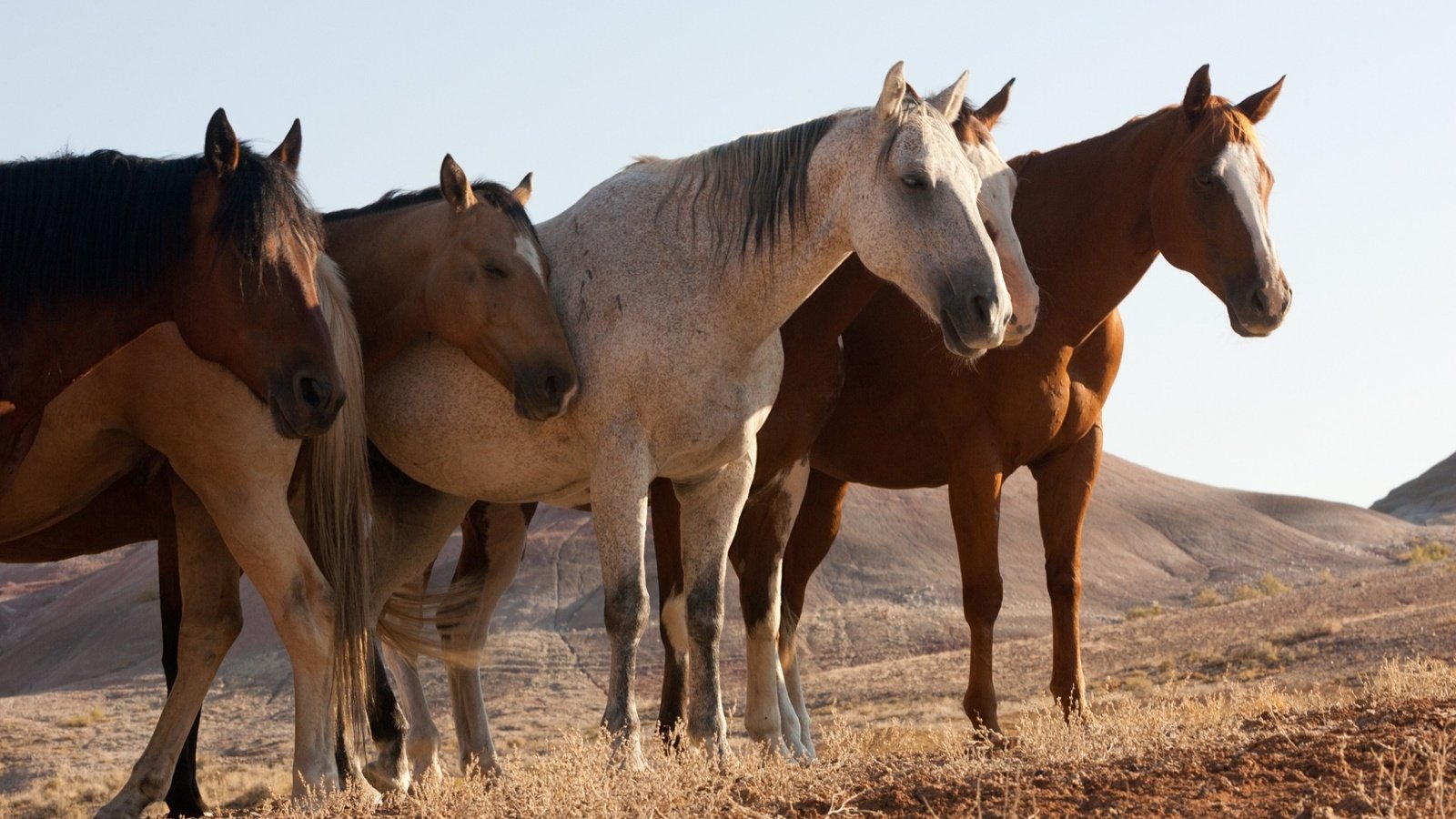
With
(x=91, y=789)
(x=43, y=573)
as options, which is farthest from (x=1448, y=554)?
(x=43, y=573)

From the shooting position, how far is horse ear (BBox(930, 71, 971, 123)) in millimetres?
6645

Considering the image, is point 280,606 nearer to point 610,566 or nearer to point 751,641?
point 610,566

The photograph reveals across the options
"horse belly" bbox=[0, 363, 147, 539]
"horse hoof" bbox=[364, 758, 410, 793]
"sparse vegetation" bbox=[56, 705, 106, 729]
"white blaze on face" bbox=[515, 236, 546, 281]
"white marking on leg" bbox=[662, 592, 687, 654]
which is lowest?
"sparse vegetation" bbox=[56, 705, 106, 729]

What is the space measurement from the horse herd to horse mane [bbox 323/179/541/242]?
36 mm

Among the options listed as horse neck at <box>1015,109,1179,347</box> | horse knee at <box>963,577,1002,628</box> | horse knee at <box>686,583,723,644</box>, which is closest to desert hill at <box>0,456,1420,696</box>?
horse knee at <box>963,577,1002,628</box>

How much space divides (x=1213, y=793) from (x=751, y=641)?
3395 mm

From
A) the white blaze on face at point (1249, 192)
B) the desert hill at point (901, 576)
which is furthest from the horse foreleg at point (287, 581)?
the desert hill at point (901, 576)

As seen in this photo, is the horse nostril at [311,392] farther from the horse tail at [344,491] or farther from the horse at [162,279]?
the horse tail at [344,491]

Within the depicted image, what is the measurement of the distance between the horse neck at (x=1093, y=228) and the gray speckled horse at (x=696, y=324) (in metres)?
1.26

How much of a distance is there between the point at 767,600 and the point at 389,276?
2472mm

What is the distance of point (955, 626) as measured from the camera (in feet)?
91.0

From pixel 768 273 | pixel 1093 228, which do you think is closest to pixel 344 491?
pixel 768 273

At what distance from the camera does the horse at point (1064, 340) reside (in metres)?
7.34

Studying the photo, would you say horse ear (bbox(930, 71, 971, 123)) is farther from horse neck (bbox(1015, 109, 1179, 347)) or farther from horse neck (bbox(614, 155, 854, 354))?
horse neck (bbox(1015, 109, 1179, 347))
